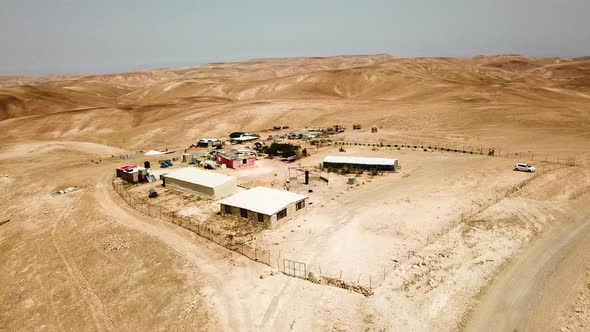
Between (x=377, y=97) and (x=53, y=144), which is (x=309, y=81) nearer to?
(x=377, y=97)

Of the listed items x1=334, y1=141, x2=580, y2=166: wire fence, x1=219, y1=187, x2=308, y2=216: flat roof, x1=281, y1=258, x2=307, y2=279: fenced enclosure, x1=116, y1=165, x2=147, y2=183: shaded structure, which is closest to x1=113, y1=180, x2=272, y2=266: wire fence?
x1=281, y1=258, x2=307, y2=279: fenced enclosure

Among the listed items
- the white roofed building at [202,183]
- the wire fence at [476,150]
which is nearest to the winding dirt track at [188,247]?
the white roofed building at [202,183]

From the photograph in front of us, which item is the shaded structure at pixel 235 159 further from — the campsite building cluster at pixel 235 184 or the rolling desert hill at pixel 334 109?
the rolling desert hill at pixel 334 109

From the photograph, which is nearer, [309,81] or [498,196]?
[498,196]

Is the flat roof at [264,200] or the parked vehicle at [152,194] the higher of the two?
the flat roof at [264,200]

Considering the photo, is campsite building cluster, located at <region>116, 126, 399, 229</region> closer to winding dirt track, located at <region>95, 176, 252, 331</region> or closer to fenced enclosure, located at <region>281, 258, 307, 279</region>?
winding dirt track, located at <region>95, 176, 252, 331</region>

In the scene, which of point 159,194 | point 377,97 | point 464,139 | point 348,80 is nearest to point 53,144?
point 159,194
